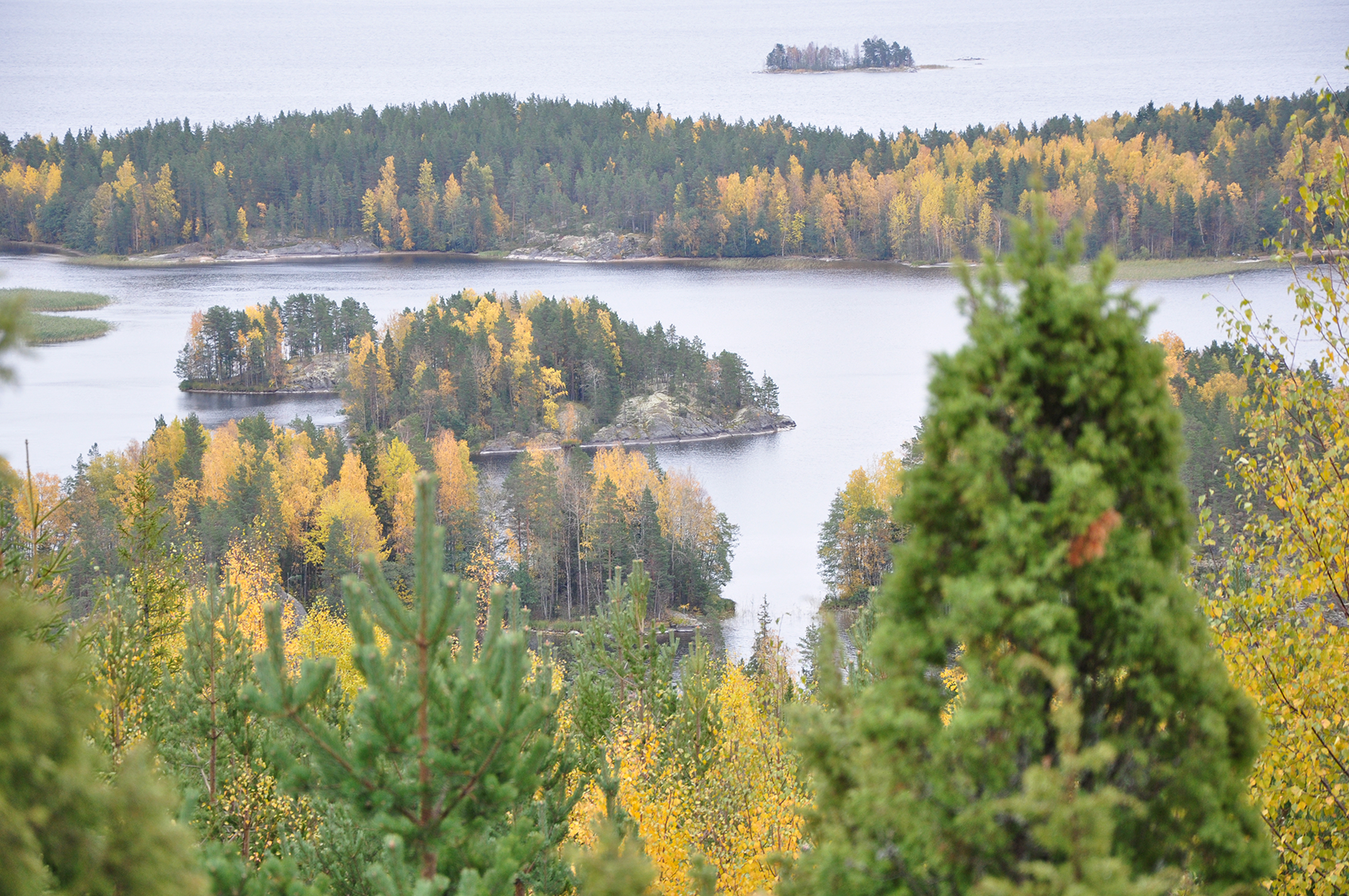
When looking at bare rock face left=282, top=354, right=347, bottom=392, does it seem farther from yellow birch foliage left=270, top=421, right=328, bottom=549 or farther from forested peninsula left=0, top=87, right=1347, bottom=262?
forested peninsula left=0, top=87, right=1347, bottom=262

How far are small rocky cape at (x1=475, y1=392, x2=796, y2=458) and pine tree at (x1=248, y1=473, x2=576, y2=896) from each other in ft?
268

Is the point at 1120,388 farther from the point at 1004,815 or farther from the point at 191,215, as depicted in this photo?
the point at 191,215

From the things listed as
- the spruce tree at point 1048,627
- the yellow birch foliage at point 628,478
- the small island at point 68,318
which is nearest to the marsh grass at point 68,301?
the small island at point 68,318

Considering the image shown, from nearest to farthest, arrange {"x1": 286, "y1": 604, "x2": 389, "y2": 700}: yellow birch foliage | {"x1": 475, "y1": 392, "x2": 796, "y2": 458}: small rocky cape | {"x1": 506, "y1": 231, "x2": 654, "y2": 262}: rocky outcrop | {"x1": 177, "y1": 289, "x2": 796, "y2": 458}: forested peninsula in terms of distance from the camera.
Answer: {"x1": 286, "y1": 604, "x2": 389, "y2": 700}: yellow birch foliage → {"x1": 475, "y1": 392, "x2": 796, "y2": 458}: small rocky cape → {"x1": 177, "y1": 289, "x2": 796, "y2": 458}: forested peninsula → {"x1": 506, "y1": 231, "x2": 654, "y2": 262}: rocky outcrop

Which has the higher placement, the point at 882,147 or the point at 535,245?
the point at 882,147

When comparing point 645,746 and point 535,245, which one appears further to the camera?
point 535,245

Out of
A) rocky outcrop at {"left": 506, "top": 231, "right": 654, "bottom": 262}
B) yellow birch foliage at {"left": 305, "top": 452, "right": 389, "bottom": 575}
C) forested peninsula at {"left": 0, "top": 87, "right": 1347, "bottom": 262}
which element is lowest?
yellow birch foliage at {"left": 305, "top": 452, "right": 389, "bottom": 575}

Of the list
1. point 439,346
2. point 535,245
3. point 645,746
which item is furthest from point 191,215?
point 645,746

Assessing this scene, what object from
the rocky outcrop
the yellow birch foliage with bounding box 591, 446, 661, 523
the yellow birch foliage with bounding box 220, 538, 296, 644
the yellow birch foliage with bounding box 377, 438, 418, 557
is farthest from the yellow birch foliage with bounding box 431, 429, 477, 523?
the rocky outcrop

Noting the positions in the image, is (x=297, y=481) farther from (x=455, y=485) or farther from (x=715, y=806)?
(x=715, y=806)

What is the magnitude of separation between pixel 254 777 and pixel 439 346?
84.7 meters

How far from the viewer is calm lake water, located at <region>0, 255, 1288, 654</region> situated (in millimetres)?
71438

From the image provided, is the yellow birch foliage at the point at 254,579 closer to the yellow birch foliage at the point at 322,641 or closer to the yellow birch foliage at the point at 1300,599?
the yellow birch foliage at the point at 322,641

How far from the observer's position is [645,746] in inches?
812
